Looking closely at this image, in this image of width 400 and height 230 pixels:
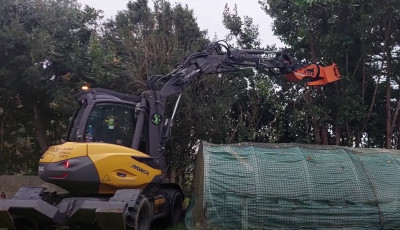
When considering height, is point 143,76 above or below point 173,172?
above

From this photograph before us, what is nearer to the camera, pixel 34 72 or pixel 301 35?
pixel 34 72

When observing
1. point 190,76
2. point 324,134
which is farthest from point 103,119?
point 324,134

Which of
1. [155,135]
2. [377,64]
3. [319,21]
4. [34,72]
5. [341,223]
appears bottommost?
[341,223]

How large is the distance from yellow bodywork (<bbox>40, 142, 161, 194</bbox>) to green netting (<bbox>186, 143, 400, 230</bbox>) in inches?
57.9

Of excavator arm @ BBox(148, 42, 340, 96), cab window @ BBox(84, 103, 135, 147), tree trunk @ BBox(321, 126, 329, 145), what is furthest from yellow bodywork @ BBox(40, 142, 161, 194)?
tree trunk @ BBox(321, 126, 329, 145)

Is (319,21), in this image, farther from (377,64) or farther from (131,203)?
(131,203)

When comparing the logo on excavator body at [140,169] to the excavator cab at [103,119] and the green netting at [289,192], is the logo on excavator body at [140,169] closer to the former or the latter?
the excavator cab at [103,119]

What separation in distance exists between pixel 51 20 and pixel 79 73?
6.77 ft

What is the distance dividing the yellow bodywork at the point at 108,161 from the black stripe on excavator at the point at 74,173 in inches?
2.8

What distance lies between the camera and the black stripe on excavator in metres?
8.02

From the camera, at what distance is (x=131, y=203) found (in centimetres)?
767

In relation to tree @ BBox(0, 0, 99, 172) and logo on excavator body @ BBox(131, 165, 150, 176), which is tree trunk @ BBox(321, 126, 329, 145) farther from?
logo on excavator body @ BBox(131, 165, 150, 176)

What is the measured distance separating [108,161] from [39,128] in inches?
366

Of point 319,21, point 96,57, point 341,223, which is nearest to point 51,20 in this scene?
point 96,57
